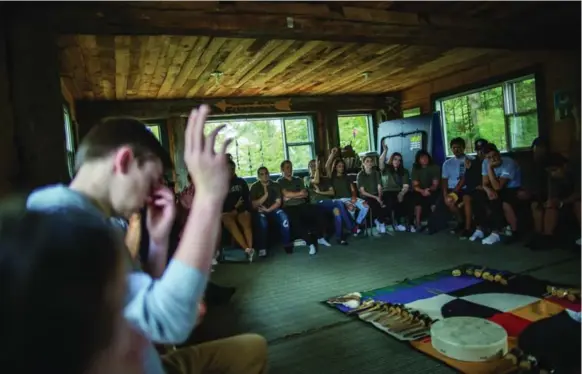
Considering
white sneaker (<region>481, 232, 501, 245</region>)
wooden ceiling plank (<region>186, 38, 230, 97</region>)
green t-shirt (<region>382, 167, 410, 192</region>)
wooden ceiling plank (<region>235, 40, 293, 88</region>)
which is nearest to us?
wooden ceiling plank (<region>186, 38, 230, 97</region>)

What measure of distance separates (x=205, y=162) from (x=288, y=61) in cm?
474

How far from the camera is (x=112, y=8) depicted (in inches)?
108

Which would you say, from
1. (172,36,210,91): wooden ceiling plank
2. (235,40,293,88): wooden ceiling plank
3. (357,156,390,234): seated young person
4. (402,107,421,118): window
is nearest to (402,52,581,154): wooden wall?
(402,107,421,118): window

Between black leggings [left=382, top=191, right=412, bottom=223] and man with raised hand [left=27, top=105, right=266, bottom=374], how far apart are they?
16.7 feet

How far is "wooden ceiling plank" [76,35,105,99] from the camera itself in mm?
3781

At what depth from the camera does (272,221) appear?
570 cm

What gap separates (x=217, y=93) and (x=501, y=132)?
4.71 meters

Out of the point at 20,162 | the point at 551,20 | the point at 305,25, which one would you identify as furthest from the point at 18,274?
the point at 551,20

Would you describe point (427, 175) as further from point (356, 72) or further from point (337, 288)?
point (337, 288)

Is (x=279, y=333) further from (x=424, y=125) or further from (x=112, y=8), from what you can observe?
(x=424, y=125)

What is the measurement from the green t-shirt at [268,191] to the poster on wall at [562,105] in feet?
12.8

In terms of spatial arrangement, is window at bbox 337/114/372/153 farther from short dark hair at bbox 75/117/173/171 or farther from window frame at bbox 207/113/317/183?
short dark hair at bbox 75/117/173/171

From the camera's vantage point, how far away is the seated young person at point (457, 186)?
547cm

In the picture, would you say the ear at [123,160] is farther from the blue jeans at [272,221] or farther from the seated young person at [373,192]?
the seated young person at [373,192]
